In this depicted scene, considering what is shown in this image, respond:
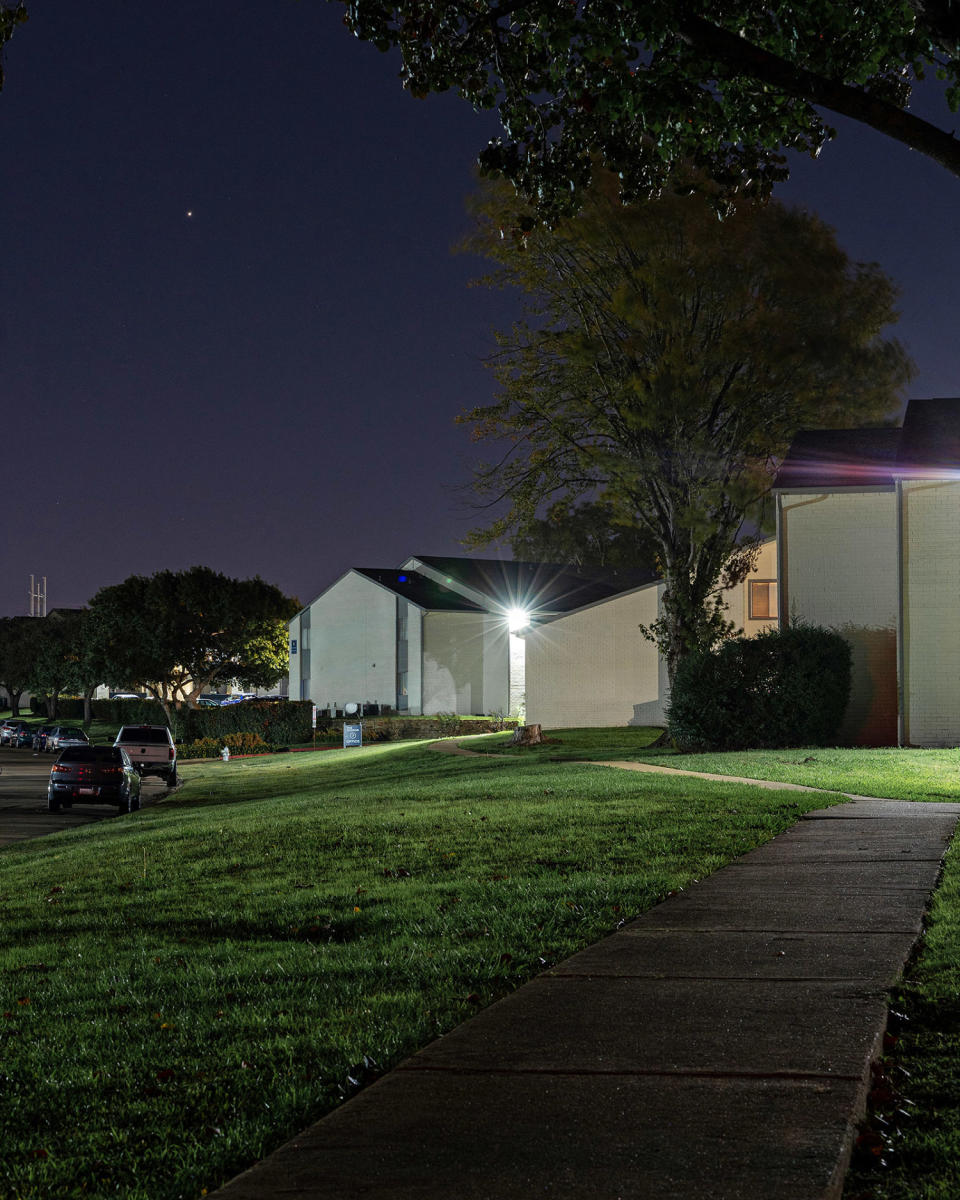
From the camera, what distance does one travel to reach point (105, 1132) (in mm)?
4148

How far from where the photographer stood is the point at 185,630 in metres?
64.0

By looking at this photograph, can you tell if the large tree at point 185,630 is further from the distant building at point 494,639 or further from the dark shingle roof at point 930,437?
the dark shingle roof at point 930,437

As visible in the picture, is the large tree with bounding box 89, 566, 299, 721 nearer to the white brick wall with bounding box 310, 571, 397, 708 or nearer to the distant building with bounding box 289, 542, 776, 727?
the distant building with bounding box 289, 542, 776, 727

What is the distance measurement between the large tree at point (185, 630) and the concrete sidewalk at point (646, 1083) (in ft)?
191

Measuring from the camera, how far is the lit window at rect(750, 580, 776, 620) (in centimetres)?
3603

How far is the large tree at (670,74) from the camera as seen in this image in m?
8.23

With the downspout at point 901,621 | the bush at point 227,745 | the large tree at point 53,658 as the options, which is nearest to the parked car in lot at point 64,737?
the bush at point 227,745

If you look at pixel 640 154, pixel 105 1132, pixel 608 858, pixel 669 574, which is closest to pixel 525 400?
pixel 669 574

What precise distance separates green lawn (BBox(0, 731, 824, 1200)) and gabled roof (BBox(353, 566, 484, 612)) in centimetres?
3724

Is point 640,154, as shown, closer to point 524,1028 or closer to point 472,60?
point 472,60

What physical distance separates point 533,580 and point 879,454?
29611 millimetres

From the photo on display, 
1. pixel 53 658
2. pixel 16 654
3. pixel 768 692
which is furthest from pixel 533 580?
pixel 16 654

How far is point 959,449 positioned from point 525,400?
32.7 feet

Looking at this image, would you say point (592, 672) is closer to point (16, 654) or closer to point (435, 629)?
point (435, 629)
